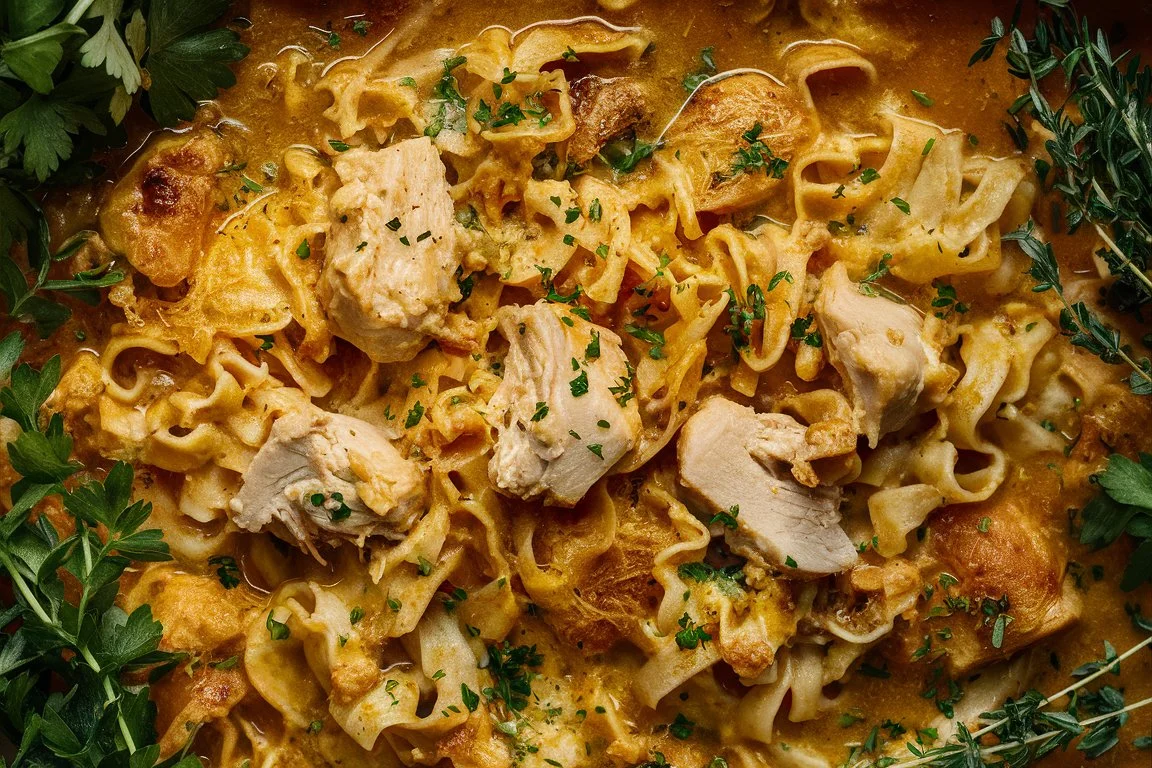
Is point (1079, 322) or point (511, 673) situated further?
point (511, 673)

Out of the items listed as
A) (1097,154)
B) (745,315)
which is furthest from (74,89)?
(1097,154)

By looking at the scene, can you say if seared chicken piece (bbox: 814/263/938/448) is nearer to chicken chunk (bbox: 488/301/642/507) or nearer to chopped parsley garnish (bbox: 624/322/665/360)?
chopped parsley garnish (bbox: 624/322/665/360)

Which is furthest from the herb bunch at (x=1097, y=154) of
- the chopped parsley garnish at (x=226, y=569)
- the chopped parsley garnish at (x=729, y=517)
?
the chopped parsley garnish at (x=226, y=569)

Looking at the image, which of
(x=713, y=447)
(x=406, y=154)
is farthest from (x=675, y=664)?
(x=406, y=154)

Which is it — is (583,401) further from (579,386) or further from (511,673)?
(511,673)

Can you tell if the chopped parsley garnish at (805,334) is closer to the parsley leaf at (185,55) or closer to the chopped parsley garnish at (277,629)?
the chopped parsley garnish at (277,629)

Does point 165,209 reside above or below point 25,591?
above
